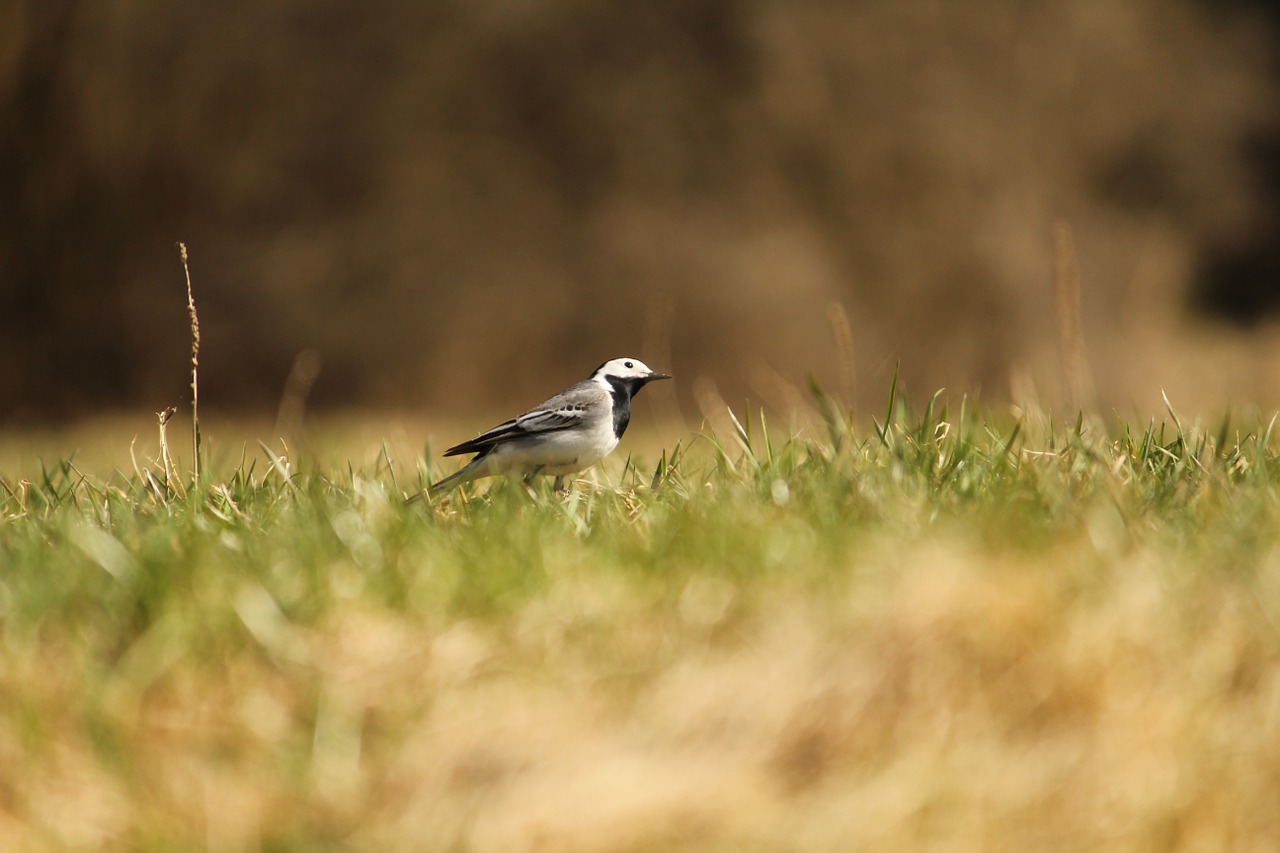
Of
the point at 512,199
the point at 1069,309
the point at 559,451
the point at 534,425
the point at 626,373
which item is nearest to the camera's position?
the point at 1069,309

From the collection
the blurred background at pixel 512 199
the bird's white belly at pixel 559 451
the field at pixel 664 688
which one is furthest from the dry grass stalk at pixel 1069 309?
the blurred background at pixel 512 199

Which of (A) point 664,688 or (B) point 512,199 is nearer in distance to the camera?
(A) point 664,688

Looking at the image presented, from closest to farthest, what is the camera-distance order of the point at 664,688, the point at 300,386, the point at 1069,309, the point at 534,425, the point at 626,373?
the point at 664,688 < the point at 1069,309 < the point at 534,425 < the point at 626,373 < the point at 300,386

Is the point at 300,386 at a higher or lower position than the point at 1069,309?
lower

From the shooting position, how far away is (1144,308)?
10.5m

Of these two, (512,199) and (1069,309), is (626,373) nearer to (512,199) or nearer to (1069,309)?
(1069,309)

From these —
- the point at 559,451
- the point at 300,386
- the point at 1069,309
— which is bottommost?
the point at 300,386

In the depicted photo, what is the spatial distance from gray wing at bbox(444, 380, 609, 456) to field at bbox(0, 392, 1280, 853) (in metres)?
1.21

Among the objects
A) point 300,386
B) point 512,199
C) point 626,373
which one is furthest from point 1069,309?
point 512,199

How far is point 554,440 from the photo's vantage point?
4023 mm

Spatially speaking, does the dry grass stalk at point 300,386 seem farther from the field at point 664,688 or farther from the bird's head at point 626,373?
the field at point 664,688

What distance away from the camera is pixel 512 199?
960 centimetres

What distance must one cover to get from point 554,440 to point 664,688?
1708mm

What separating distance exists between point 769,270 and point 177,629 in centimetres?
753
